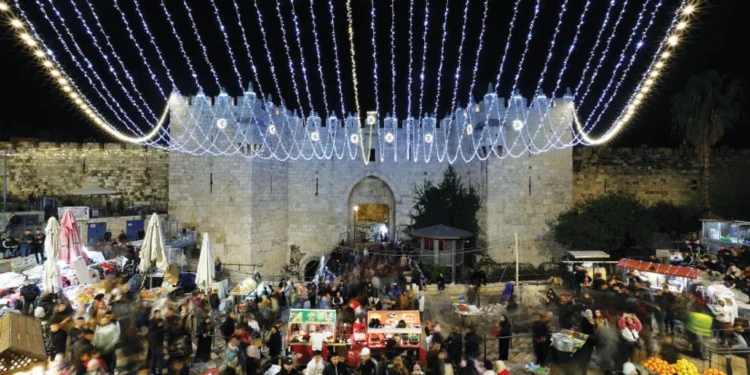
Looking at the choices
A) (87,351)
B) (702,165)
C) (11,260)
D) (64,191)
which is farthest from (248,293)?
(702,165)

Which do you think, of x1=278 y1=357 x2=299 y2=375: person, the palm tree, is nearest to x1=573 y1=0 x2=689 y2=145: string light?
the palm tree

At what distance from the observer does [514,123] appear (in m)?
14.9

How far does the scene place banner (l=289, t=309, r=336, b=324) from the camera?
6.84 meters

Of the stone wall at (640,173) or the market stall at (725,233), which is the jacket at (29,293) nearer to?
the market stall at (725,233)

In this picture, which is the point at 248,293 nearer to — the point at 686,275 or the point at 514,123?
the point at 686,275

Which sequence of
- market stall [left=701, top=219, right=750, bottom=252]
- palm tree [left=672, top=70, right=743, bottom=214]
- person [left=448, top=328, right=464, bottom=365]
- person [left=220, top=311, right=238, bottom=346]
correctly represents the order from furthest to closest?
palm tree [left=672, top=70, right=743, bottom=214] → market stall [left=701, top=219, right=750, bottom=252] → person [left=220, top=311, right=238, bottom=346] → person [left=448, top=328, right=464, bottom=365]

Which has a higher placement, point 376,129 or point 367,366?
point 376,129

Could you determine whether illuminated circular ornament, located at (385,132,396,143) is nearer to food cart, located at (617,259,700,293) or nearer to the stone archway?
the stone archway

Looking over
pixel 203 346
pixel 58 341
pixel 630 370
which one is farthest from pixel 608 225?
pixel 58 341

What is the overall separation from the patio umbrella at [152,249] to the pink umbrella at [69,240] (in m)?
1.32

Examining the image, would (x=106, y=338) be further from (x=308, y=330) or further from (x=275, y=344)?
(x=308, y=330)

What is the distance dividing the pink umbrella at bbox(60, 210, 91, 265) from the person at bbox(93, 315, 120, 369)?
13.0 ft

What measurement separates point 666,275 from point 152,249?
11744mm

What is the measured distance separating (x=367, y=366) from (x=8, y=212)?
13539 millimetres
